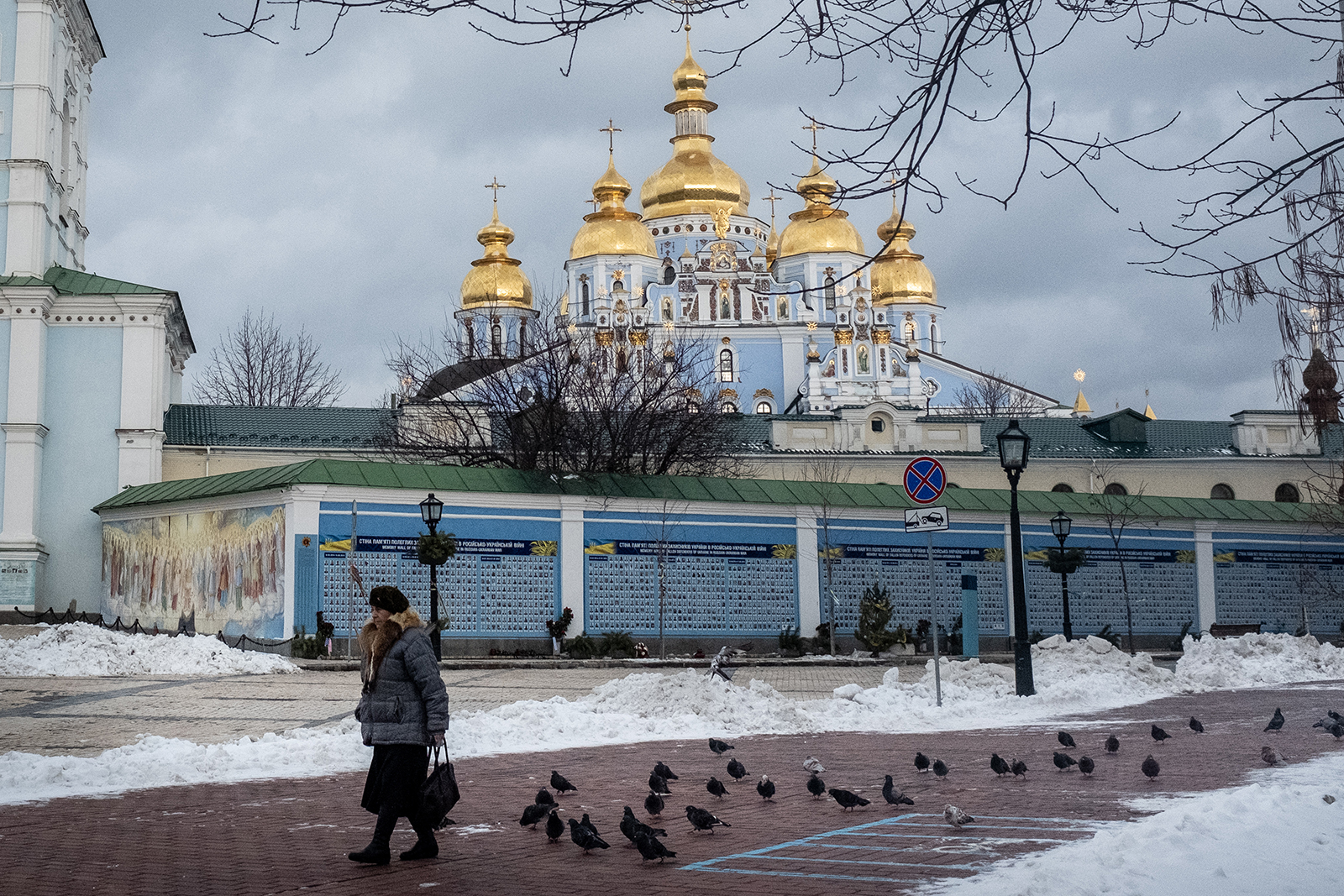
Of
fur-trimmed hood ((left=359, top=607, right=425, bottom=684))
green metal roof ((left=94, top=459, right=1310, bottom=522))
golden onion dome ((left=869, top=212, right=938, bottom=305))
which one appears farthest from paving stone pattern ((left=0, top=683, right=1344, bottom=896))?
golden onion dome ((left=869, top=212, right=938, bottom=305))

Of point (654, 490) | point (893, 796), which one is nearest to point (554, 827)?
point (893, 796)

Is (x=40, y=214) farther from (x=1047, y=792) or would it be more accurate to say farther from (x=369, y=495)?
(x=1047, y=792)

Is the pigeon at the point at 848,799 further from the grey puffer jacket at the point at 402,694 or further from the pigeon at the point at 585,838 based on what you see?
the grey puffer jacket at the point at 402,694

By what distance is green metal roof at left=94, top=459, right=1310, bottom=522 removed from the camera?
27641 mm

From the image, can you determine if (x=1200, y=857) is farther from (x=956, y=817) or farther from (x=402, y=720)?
(x=402, y=720)

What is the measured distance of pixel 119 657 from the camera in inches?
860

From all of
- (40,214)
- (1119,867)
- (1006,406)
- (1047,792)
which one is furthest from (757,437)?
(1119,867)

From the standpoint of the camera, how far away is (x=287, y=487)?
26766mm

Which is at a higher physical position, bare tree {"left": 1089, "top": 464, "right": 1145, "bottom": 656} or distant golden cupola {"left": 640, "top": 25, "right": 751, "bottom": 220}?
distant golden cupola {"left": 640, "top": 25, "right": 751, "bottom": 220}

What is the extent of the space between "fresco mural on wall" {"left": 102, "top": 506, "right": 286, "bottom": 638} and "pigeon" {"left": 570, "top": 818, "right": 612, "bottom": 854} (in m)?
19.7

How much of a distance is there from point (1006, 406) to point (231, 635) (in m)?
54.4

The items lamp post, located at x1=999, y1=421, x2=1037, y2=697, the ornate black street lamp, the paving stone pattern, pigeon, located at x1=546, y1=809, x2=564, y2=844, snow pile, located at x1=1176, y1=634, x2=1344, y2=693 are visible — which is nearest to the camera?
the paving stone pattern

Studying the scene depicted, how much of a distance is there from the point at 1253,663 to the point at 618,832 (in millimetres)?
15080

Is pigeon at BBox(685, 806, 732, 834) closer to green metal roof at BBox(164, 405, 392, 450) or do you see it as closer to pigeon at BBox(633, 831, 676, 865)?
pigeon at BBox(633, 831, 676, 865)
